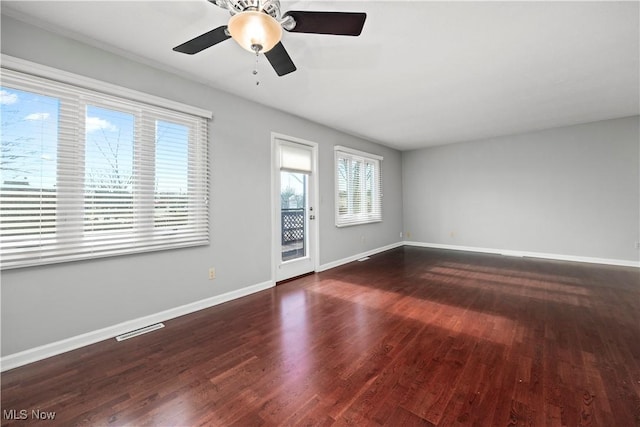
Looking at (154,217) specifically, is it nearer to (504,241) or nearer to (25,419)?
(25,419)

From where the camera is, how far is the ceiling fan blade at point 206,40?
5.37 feet

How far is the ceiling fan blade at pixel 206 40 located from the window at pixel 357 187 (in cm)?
321

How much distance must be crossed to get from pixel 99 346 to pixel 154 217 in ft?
3.85

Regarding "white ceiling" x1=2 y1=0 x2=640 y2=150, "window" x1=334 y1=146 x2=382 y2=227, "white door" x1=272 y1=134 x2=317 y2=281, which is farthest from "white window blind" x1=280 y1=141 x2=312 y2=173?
"window" x1=334 y1=146 x2=382 y2=227

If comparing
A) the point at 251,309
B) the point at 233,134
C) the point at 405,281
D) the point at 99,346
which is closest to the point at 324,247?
the point at 405,281

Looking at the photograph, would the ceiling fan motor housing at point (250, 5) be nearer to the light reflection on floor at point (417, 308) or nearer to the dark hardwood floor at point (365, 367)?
the dark hardwood floor at point (365, 367)

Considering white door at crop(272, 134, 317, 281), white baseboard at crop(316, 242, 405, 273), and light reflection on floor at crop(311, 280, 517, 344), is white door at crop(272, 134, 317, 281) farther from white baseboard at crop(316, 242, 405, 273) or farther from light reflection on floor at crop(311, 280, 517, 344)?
light reflection on floor at crop(311, 280, 517, 344)

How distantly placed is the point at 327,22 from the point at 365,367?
2277 millimetres

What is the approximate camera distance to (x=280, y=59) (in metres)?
1.94

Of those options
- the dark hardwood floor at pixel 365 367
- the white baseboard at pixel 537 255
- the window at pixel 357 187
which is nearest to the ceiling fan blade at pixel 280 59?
the dark hardwood floor at pixel 365 367

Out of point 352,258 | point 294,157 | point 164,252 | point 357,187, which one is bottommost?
point 352,258

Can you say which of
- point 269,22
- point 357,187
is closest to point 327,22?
point 269,22

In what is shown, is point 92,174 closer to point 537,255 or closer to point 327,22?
point 327,22

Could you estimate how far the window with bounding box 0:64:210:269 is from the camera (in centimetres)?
192
